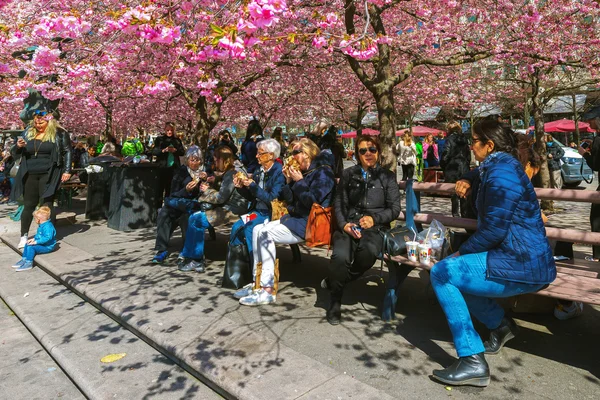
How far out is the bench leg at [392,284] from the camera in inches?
148

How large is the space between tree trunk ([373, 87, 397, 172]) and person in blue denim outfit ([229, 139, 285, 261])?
2.39 metres

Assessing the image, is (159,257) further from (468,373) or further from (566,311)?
(566,311)

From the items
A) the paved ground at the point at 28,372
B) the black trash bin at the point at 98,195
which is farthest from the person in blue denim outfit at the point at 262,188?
the black trash bin at the point at 98,195

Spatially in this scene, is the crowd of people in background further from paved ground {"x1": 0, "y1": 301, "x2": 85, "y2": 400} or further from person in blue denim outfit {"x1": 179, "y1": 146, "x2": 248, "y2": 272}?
paved ground {"x1": 0, "y1": 301, "x2": 85, "y2": 400}

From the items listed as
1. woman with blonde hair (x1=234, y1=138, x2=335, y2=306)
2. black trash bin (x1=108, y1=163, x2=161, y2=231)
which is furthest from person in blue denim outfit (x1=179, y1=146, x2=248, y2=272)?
black trash bin (x1=108, y1=163, x2=161, y2=231)

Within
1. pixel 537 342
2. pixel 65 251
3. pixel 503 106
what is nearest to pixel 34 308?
pixel 65 251

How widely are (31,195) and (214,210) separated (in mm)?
3309

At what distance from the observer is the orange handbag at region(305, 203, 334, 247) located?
13.3ft

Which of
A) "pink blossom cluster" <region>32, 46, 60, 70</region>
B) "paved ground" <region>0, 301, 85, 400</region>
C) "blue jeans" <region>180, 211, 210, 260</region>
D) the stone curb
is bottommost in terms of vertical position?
"paved ground" <region>0, 301, 85, 400</region>

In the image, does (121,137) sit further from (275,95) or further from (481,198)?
(481,198)

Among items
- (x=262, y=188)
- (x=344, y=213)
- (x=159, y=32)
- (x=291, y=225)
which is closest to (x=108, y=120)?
(x=159, y=32)

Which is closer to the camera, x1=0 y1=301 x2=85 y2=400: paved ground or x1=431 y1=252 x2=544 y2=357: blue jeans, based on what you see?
x1=431 y1=252 x2=544 y2=357: blue jeans

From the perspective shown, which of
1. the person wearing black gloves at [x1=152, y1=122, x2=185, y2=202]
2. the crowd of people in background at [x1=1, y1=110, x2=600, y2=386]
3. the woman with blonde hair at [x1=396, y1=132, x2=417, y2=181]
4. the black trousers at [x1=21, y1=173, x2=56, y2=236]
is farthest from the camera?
the woman with blonde hair at [x1=396, y1=132, x2=417, y2=181]

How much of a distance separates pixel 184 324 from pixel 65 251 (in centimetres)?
369
